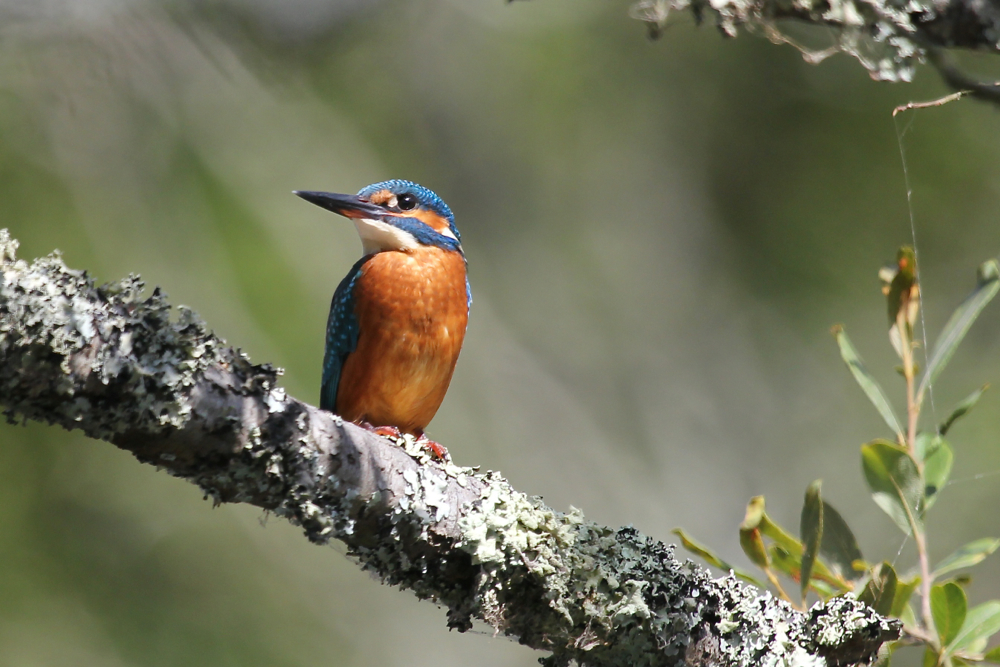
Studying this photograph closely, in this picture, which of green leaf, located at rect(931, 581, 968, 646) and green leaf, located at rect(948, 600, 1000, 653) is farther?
green leaf, located at rect(948, 600, 1000, 653)

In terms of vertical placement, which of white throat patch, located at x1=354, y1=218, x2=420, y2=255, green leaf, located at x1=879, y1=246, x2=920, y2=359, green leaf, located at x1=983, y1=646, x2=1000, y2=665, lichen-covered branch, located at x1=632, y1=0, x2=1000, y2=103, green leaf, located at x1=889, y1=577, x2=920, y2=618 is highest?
lichen-covered branch, located at x1=632, y1=0, x2=1000, y2=103

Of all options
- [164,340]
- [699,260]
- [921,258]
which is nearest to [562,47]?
[699,260]

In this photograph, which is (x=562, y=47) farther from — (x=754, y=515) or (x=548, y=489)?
(x=754, y=515)

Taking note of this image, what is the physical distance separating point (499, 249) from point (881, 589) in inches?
215

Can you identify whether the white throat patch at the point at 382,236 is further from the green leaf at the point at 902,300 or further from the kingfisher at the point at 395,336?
the green leaf at the point at 902,300

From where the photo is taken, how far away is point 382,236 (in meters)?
3.49

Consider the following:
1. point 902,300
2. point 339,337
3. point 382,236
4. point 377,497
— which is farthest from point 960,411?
point 382,236

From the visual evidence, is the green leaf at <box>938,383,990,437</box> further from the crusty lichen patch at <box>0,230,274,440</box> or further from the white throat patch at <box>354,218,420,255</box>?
the white throat patch at <box>354,218,420,255</box>

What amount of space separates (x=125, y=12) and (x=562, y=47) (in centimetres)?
349

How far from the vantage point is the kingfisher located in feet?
10.1

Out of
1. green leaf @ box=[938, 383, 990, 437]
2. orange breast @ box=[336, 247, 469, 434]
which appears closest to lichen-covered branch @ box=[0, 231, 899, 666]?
green leaf @ box=[938, 383, 990, 437]

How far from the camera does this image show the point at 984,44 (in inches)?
58.7

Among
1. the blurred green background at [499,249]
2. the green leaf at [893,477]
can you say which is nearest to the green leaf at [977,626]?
the green leaf at [893,477]

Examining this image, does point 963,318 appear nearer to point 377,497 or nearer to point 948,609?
point 948,609
